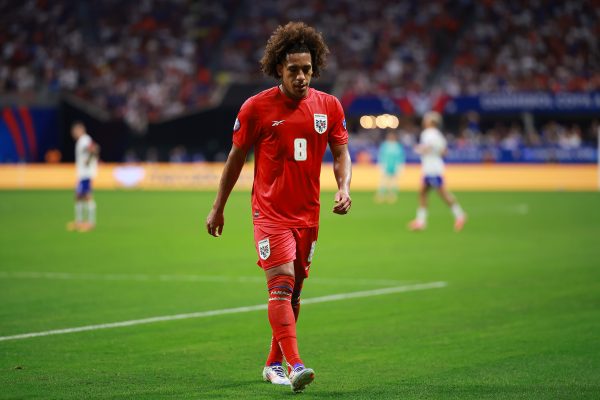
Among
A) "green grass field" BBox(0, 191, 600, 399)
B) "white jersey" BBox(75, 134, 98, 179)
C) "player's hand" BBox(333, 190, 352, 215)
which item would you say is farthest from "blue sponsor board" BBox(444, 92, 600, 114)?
"player's hand" BBox(333, 190, 352, 215)

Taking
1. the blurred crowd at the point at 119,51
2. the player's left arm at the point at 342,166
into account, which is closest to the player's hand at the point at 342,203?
the player's left arm at the point at 342,166

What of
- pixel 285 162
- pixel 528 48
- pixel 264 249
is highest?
pixel 528 48

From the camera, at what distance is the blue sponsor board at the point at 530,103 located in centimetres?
4303

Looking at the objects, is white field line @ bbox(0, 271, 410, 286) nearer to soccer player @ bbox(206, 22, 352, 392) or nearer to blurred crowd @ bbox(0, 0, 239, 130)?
soccer player @ bbox(206, 22, 352, 392)

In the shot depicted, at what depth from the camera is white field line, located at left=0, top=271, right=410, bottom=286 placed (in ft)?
47.0

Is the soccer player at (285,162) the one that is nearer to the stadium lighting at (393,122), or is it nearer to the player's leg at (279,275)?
the player's leg at (279,275)

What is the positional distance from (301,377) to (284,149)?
5.37 feet

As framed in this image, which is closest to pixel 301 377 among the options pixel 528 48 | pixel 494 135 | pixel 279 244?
pixel 279 244

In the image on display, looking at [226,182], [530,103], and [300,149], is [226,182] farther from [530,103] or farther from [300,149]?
[530,103]

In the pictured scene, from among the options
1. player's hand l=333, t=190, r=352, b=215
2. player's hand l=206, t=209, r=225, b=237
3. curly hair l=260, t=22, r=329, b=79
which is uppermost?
curly hair l=260, t=22, r=329, b=79

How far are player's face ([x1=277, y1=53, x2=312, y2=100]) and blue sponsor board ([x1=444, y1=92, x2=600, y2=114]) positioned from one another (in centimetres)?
3726

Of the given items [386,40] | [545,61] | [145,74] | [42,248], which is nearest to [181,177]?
[145,74]

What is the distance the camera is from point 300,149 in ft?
24.6

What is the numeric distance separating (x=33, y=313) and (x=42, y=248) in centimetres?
815
